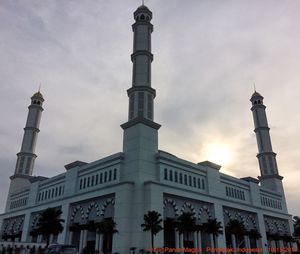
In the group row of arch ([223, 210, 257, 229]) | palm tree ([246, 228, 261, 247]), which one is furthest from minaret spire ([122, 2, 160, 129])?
palm tree ([246, 228, 261, 247])

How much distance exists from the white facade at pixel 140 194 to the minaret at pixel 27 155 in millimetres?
6275

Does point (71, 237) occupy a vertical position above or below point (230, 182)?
below

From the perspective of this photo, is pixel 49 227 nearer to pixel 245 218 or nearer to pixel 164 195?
pixel 164 195

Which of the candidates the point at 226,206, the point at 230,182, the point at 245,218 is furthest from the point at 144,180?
the point at 245,218

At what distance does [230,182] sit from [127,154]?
99.1 ft

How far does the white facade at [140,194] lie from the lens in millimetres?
51000

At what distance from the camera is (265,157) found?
9094 cm

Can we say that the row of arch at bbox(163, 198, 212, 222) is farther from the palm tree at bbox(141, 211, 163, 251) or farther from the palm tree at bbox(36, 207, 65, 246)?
the palm tree at bbox(36, 207, 65, 246)

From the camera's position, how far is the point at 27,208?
7800cm

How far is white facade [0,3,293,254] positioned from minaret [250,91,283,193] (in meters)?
7.62

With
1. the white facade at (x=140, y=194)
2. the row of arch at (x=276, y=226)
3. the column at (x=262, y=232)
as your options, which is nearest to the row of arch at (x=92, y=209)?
the white facade at (x=140, y=194)

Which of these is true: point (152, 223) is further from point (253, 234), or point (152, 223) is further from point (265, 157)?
point (265, 157)

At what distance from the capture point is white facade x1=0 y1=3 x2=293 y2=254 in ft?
167

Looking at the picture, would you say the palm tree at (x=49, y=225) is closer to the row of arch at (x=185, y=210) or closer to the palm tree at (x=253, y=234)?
the row of arch at (x=185, y=210)
